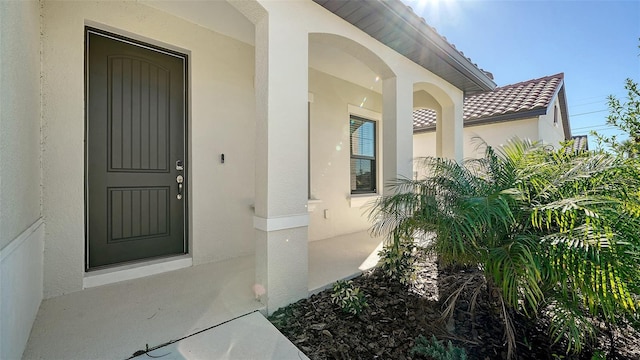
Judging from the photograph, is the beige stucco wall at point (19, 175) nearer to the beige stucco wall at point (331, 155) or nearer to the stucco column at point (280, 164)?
the stucco column at point (280, 164)

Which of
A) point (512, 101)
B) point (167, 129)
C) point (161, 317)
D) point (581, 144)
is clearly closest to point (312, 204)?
point (167, 129)

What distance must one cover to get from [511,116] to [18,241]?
32.2 ft

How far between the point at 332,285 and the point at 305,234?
0.72 m

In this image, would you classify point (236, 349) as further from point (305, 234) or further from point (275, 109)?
point (275, 109)

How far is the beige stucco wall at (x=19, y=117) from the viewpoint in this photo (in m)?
1.45

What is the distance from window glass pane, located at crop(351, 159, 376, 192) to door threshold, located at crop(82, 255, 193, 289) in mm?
3659

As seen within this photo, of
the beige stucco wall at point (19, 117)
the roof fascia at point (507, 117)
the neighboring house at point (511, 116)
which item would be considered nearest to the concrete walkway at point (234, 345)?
the beige stucco wall at point (19, 117)

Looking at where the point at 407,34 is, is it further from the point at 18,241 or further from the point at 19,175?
the point at 18,241

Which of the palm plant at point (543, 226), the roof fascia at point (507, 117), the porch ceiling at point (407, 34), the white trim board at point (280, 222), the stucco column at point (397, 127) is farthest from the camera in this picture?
the roof fascia at point (507, 117)

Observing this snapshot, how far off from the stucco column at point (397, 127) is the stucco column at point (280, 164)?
5.76ft

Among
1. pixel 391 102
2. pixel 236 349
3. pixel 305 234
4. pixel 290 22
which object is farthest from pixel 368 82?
pixel 236 349

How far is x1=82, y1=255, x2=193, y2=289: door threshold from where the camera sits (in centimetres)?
276

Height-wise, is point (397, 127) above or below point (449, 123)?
below

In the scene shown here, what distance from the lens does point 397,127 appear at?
3926 mm
